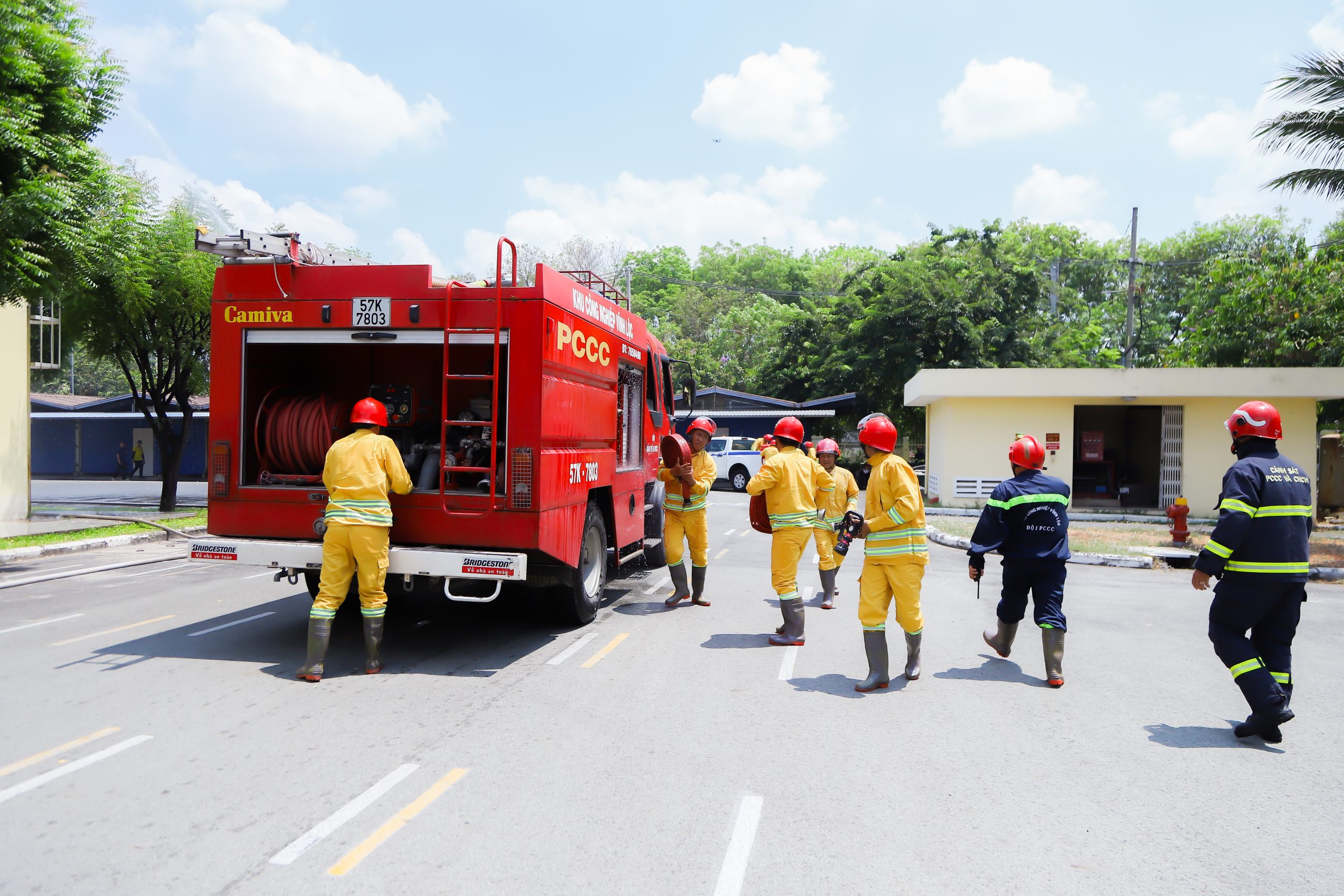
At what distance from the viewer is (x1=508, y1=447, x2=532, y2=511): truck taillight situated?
6449mm

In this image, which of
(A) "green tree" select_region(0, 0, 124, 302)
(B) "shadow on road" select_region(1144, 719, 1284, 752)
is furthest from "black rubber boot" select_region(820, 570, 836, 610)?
(A) "green tree" select_region(0, 0, 124, 302)

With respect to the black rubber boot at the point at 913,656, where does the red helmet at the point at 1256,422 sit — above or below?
above

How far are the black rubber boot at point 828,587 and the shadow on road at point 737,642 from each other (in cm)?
145

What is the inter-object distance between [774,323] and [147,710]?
121 ft

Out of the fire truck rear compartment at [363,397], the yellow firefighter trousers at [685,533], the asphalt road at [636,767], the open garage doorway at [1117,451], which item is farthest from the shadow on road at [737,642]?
the open garage doorway at [1117,451]

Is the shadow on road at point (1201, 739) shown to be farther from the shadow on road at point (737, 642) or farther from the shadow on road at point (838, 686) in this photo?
the shadow on road at point (737, 642)

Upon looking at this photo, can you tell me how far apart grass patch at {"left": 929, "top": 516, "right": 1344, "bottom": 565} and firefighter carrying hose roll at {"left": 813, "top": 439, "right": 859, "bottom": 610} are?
19.0 ft

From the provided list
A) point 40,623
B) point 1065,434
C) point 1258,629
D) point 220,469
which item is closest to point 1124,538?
point 1065,434

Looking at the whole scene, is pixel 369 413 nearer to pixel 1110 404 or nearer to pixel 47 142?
pixel 47 142

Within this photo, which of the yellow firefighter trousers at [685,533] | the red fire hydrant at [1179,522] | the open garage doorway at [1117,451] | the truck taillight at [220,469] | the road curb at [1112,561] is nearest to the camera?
the truck taillight at [220,469]

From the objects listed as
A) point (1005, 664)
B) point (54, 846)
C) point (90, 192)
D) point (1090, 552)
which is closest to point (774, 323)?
point (1090, 552)

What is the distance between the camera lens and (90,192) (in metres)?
11.2

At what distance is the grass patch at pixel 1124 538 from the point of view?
14781mm

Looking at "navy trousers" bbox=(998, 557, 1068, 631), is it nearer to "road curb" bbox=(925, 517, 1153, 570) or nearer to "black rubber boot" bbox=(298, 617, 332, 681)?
"black rubber boot" bbox=(298, 617, 332, 681)
